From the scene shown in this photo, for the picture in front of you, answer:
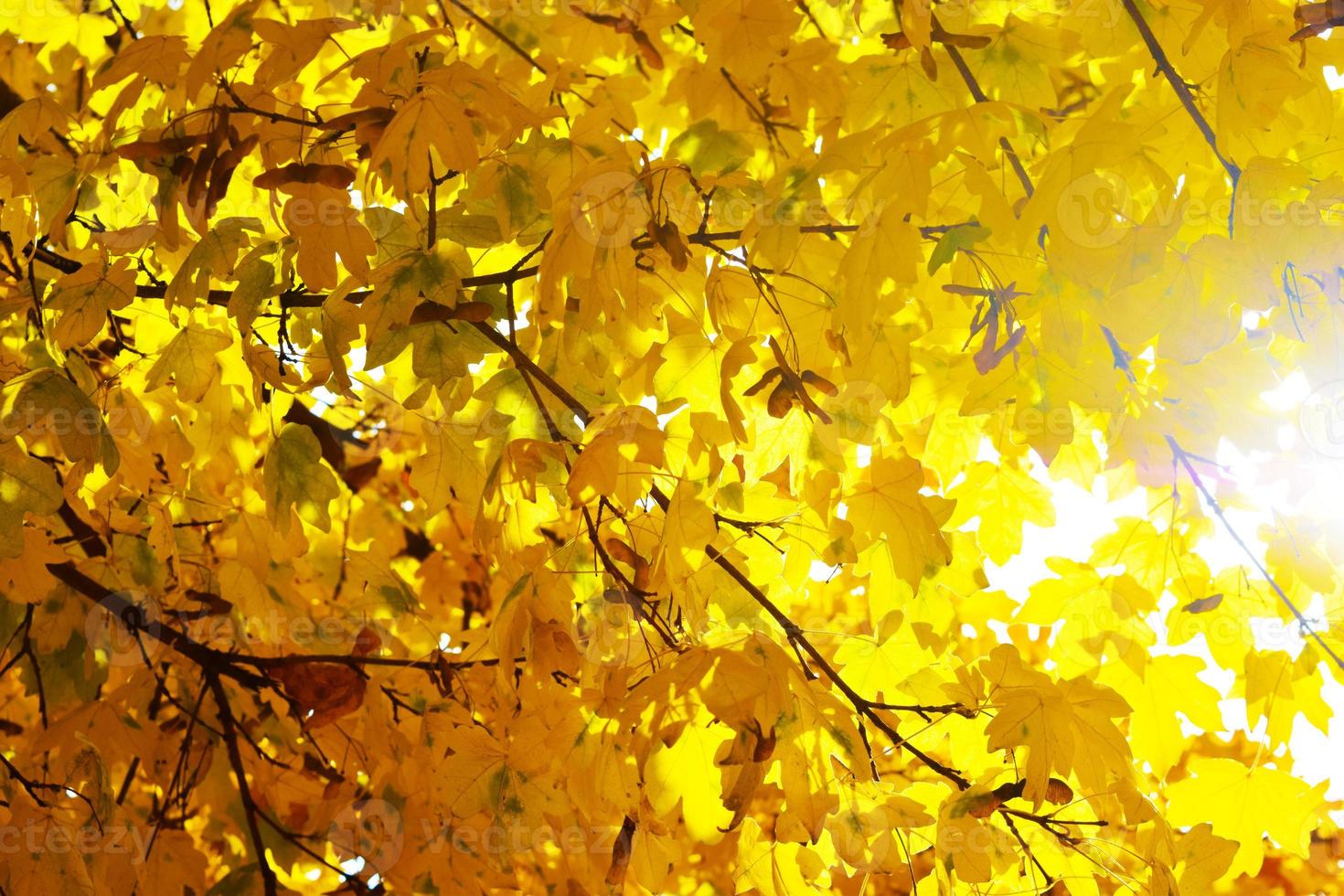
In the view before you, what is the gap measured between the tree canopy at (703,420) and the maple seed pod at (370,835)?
1 centimetres

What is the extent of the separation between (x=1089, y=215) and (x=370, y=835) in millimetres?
1867

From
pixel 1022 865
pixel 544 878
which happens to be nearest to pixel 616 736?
pixel 1022 865

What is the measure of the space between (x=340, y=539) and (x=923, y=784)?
1.84m

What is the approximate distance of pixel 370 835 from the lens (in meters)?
2.18

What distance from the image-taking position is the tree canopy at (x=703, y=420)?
1387 millimetres

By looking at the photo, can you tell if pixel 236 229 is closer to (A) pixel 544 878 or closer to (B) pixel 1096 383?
(B) pixel 1096 383

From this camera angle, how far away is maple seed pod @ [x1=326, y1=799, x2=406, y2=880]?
2135mm

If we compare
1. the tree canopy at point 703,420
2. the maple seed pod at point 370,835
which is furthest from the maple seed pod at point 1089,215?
the maple seed pod at point 370,835

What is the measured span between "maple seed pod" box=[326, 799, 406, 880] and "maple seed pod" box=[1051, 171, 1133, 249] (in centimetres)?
178

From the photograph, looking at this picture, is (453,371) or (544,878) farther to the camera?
(544,878)

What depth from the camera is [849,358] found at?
5.40 ft

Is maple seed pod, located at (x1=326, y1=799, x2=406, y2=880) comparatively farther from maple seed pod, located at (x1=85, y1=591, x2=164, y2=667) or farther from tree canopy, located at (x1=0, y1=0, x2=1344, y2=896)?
maple seed pod, located at (x1=85, y1=591, x2=164, y2=667)

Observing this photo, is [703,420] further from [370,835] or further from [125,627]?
[125,627]

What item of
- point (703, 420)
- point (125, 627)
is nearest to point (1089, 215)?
point (703, 420)
